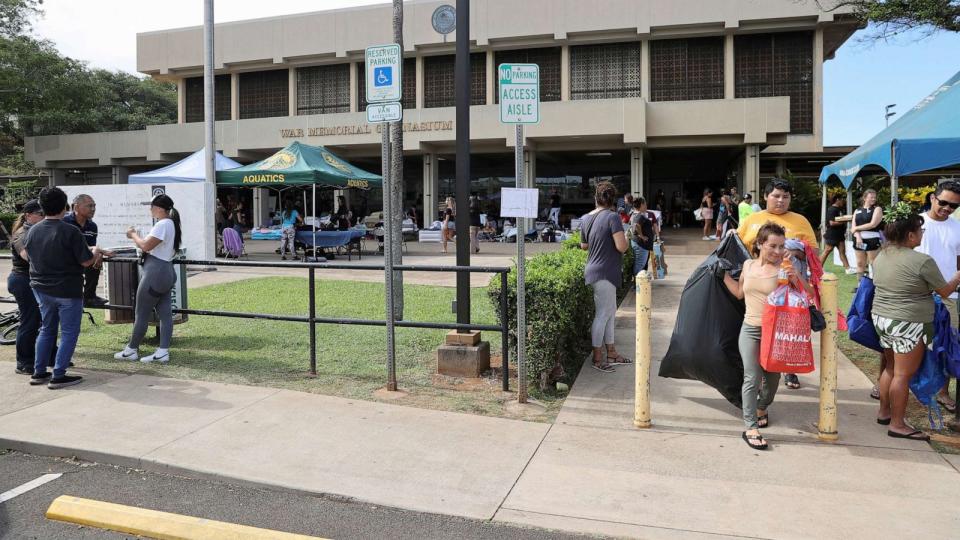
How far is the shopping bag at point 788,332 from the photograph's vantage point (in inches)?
187

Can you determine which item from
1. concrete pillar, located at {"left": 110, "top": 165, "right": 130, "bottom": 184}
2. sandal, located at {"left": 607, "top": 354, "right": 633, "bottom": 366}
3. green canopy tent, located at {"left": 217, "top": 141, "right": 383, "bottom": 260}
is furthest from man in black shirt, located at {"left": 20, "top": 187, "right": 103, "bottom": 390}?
concrete pillar, located at {"left": 110, "top": 165, "right": 130, "bottom": 184}

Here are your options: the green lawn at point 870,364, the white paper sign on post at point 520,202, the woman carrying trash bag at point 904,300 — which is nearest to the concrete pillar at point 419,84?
the green lawn at point 870,364

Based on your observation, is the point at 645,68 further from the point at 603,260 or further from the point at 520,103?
the point at 520,103

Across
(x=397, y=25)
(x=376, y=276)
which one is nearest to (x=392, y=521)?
(x=397, y=25)

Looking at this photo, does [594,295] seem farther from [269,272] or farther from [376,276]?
[269,272]

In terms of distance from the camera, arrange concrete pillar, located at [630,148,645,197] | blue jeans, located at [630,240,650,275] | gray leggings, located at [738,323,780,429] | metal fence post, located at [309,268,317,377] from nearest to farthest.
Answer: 1. gray leggings, located at [738,323,780,429]
2. metal fence post, located at [309,268,317,377]
3. blue jeans, located at [630,240,650,275]
4. concrete pillar, located at [630,148,645,197]

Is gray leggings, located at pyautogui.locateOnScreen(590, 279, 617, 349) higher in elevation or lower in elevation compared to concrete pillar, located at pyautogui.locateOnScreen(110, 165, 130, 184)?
lower

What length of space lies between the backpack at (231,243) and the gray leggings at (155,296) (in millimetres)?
11897

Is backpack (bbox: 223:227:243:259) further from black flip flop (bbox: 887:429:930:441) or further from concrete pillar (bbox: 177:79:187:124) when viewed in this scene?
concrete pillar (bbox: 177:79:187:124)

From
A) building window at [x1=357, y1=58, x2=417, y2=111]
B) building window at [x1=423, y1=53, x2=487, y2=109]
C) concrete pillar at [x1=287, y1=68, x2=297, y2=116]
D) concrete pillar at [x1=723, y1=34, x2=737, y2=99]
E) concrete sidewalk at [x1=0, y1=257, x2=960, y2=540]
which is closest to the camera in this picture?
concrete sidewalk at [x1=0, y1=257, x2=960, y2=540]

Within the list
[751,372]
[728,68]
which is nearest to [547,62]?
[728,68]

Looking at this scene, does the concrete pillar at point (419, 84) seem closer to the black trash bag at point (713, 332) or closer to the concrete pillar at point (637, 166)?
the concrete pillar at point (637, 166)

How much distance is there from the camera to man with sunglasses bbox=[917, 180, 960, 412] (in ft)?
19.4

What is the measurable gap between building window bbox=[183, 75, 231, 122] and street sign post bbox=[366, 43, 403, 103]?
103ft
